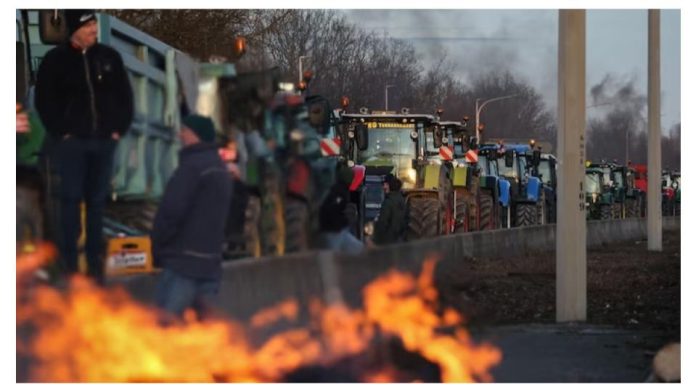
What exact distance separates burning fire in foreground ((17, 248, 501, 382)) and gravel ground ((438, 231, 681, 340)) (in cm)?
78

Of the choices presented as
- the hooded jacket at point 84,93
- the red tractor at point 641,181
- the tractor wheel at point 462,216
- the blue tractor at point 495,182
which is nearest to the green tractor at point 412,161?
the tractor wheel at point 462,216

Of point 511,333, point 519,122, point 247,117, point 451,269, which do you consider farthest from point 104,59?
point 519,122

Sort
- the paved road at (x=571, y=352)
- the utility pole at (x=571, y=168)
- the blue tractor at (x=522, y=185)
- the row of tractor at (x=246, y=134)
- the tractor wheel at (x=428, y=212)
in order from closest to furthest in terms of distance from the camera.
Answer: the row of tractor at (x=246, y=134) → the paved road at (x=571, y=352) → the utility pole at (x=571, y=168) → the tractor wheel at (x=428, y=212) → the blue tractor at (x=522, y=185)

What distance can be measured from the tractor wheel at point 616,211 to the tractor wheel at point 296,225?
4089 cm

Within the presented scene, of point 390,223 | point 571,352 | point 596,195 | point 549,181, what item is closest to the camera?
point 571,352

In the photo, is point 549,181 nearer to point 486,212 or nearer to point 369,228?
point 486,212

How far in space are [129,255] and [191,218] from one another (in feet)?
2.04

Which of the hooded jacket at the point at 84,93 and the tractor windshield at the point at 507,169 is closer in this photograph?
the hooded jacket at the point at 84,93

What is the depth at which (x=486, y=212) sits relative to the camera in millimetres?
33281

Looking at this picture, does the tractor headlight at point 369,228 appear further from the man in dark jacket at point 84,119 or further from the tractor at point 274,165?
the man in dark jacket at point 84,119

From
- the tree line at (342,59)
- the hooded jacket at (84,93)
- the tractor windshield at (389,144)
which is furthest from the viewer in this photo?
the tractor windshield at (389,144)

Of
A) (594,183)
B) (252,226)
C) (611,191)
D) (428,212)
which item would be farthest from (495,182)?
(252,226)

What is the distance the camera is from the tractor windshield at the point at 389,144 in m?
27.8
